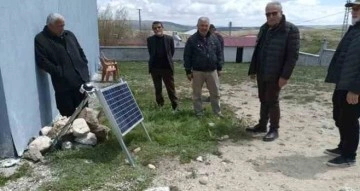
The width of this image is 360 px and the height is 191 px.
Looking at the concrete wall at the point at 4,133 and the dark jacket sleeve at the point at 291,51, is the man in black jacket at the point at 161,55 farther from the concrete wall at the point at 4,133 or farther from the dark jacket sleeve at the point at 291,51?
the concrete wall at the point at 4,133

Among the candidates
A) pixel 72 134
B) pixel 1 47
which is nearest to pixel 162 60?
pixel 72 134

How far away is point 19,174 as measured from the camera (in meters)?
3.92

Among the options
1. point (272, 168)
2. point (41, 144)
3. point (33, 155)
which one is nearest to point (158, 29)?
point (41, 144)

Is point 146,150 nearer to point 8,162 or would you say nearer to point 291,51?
point 8,162

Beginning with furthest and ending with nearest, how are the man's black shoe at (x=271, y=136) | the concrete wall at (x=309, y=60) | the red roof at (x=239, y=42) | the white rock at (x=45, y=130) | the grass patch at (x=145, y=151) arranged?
the red roof at (x=239, y=42) < the concrete wall at (x=309, y=60) < the man's black shoe at (x=271, y=136) < the white rock at (x=45, y=130) < the grass patch at (x=145, y=151)

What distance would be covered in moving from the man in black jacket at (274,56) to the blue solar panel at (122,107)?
194cm

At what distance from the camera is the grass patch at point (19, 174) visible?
12.4 feet

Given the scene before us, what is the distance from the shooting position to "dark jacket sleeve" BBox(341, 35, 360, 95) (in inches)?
153

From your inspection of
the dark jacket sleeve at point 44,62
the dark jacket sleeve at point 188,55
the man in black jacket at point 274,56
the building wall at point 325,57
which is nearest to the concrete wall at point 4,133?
the dark jacket sleeve at point 44,62

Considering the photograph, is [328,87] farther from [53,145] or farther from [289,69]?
[53,145]

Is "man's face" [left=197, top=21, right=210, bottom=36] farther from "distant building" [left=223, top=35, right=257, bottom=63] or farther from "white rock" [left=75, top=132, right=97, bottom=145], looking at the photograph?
"distant building" [left=223, top=35, right=257, bottom=63]

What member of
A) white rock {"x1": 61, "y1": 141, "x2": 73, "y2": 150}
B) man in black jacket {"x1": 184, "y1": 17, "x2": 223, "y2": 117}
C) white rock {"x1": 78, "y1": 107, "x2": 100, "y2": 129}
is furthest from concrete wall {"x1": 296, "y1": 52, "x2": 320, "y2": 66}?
white rock {"x1": 61, "y1": 141, "x2": 73, "y2": 150}

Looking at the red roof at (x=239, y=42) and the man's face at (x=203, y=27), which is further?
the red roof at (x=239, y=42)

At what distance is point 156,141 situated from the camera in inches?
200
